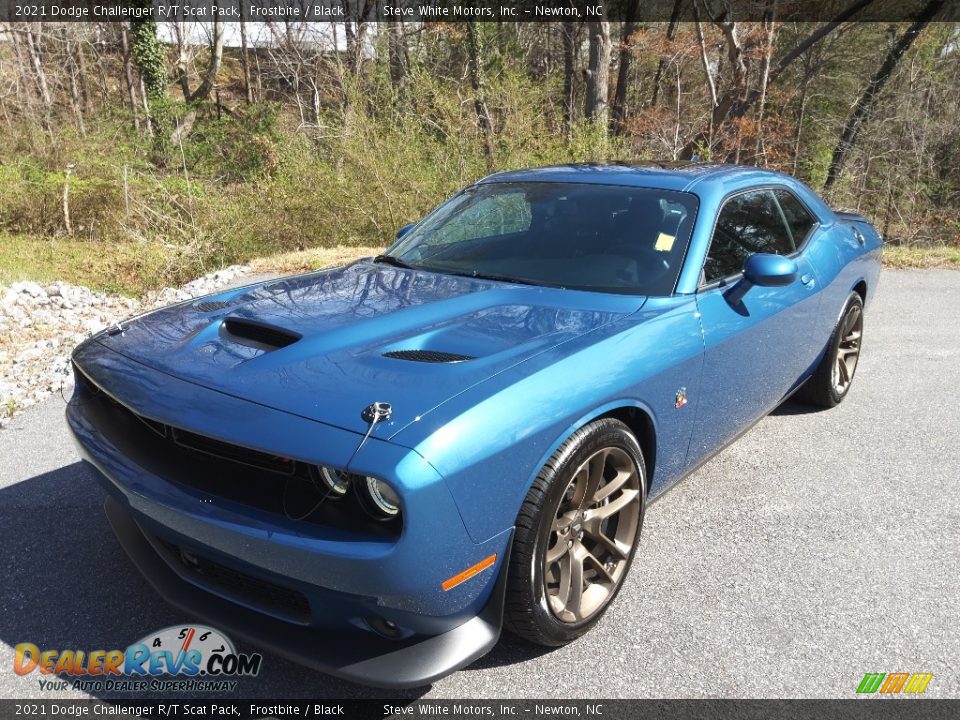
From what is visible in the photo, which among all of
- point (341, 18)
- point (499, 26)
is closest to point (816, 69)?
point (499, 26)

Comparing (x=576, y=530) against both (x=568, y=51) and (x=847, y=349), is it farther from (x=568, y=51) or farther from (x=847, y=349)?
(x=568, y=51)

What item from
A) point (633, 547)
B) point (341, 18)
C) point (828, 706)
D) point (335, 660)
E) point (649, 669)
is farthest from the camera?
point (341, 18)

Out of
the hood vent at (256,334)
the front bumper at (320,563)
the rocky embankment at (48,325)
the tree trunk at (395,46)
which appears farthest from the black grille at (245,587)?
the tree trunk at (395,46)

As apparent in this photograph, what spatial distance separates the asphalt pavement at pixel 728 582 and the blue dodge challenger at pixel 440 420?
22 cm

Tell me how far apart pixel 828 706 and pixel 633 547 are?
76 cm

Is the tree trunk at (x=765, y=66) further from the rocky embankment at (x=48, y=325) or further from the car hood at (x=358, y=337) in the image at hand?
the car hood at (x=358, y=337)

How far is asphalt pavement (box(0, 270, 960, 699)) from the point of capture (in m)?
2.24

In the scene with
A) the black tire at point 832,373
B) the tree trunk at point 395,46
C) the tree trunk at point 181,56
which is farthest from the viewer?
the tree trunk at point 181,56

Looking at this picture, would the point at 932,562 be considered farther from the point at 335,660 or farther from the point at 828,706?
the point at 335,660

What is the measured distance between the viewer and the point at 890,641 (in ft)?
7.88

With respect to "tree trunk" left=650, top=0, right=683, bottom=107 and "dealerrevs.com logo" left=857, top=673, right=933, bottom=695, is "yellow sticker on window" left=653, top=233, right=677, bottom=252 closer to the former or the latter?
"dealerrevs.com logo" left=857, top=673, right=933, bottom=695

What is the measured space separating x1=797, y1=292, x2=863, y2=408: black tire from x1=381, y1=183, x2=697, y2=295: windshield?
5.47ft

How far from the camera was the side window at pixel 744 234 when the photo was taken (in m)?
3.22

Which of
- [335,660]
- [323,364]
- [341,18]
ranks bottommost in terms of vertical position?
[335,660]
